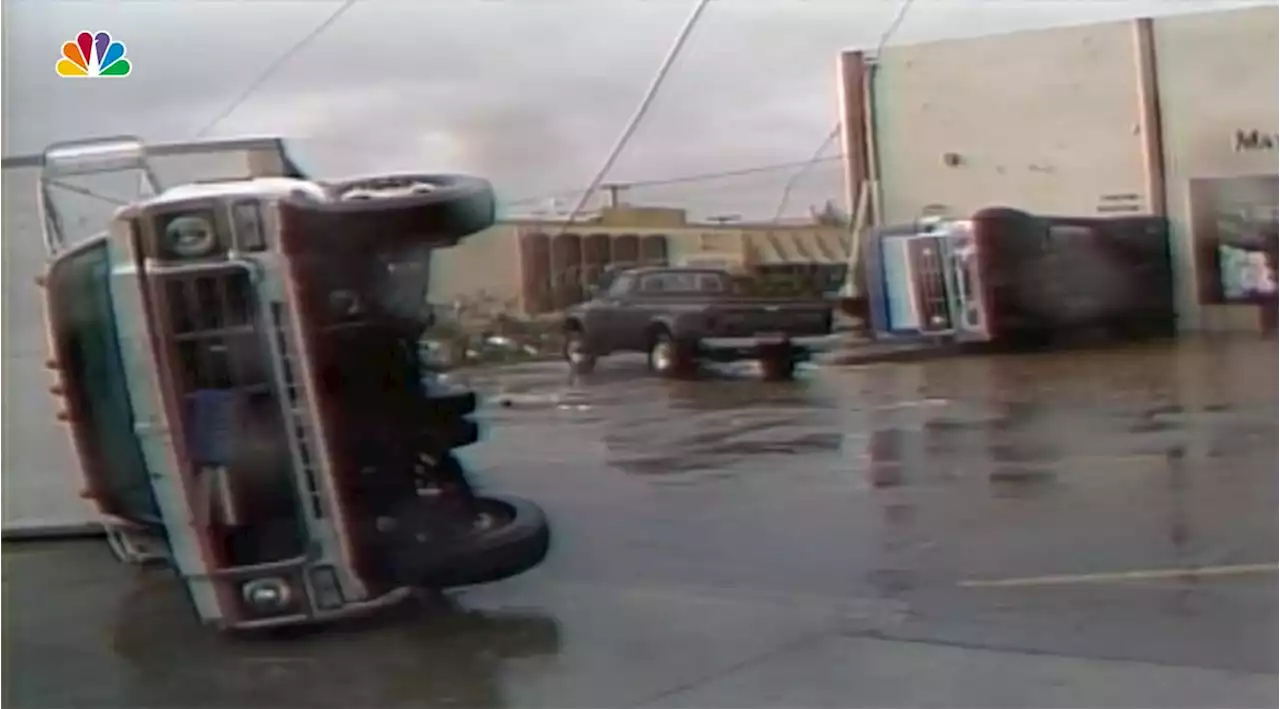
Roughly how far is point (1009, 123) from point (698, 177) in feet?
2.65

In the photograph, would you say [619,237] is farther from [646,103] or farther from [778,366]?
[778,366]

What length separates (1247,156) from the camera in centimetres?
541

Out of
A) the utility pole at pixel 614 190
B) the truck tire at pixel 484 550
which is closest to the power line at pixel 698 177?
the utility pole at pixel 614 190

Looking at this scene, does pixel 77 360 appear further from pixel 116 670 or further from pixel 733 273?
pixel 733 273

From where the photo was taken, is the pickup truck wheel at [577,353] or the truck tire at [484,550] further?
the truck tire at [484,550]

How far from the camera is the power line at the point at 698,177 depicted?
18.0ft

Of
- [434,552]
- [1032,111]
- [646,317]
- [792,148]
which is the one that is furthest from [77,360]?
[1032,111]

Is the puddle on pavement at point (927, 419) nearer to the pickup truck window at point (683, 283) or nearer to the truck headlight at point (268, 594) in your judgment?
the pickup truck window at point (683, 283)

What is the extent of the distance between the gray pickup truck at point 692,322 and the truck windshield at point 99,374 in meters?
1.29

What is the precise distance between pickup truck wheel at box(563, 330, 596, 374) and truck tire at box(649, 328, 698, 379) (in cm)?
16

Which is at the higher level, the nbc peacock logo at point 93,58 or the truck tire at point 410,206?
the nbc peacock logo at point 93,58

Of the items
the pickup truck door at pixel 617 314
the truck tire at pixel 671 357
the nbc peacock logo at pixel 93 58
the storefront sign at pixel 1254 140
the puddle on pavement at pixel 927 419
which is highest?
the nbc peacock logo at pixel 93 58

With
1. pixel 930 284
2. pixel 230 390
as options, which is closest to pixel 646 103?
pixel 930 284

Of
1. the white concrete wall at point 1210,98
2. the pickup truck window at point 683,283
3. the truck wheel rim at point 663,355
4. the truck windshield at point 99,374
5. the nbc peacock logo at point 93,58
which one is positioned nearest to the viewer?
the white concrete wall at point 1210,98
